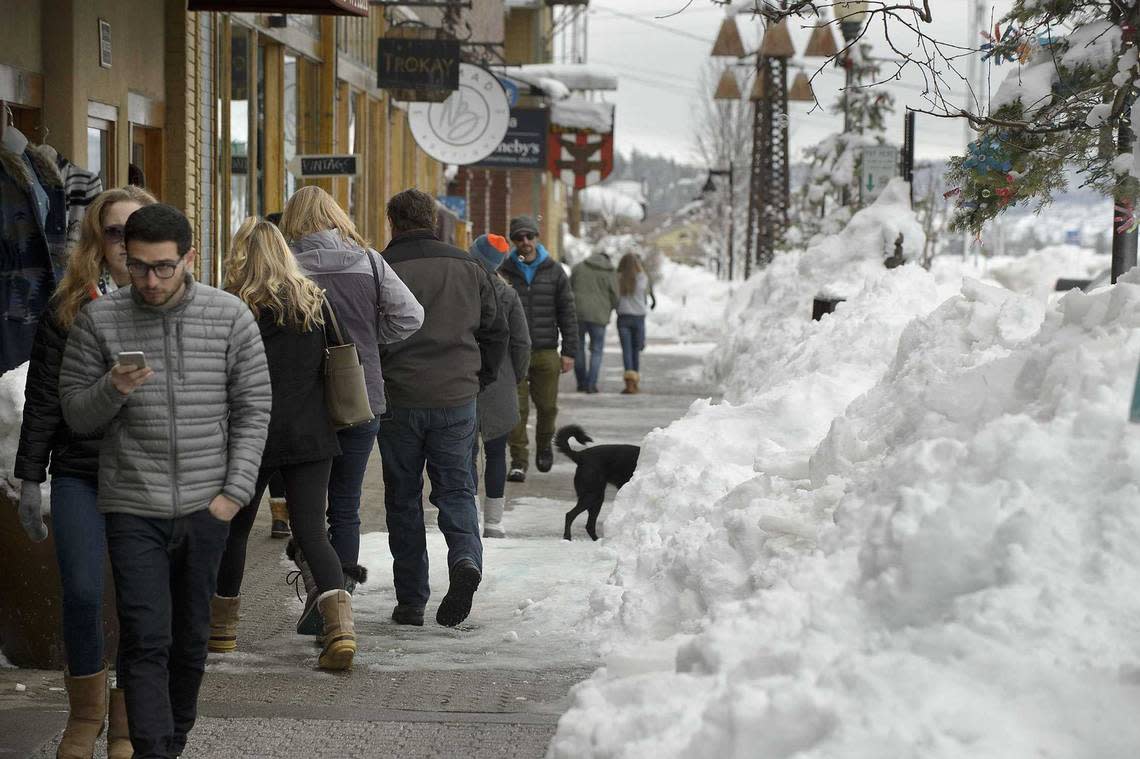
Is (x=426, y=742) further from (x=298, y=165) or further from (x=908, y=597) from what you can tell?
(x=298, y=165)

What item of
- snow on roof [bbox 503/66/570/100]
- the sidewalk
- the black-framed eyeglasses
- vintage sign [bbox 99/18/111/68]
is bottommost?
the sidewalk

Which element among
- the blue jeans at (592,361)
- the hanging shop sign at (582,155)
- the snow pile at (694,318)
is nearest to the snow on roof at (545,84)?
the hanging shop sign at (582,155)

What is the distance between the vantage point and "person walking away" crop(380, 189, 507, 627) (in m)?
7.09

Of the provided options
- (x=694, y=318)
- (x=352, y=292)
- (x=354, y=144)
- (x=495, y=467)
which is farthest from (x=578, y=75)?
(x=352, y=292)

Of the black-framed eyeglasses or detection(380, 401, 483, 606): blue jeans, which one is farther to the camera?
detection(380, 401, 483, 606): blue jeans

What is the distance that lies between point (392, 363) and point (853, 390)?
3.06 meters

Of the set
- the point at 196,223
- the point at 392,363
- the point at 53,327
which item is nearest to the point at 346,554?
the point at 392,363

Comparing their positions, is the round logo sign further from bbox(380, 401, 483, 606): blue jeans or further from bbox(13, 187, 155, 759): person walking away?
bbox(13, 187, 155, 759): person walking away

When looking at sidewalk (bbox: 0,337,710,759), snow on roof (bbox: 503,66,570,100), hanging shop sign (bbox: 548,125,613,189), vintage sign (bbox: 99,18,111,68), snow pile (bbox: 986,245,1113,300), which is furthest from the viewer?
snow pile (bbox: 986,245,1113,300)

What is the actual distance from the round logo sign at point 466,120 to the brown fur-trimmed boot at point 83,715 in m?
14.3

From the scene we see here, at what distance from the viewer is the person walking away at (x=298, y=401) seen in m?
5.96

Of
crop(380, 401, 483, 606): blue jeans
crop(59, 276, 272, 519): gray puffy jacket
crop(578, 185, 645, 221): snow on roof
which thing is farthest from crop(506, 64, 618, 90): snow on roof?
crop(578, 185, 645, 221): snow on roof

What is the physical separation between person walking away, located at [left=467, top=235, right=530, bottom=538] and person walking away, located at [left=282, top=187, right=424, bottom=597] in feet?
5.40

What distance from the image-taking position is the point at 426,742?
5.30 metres
